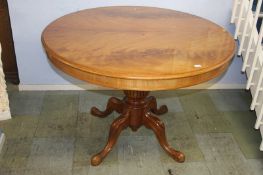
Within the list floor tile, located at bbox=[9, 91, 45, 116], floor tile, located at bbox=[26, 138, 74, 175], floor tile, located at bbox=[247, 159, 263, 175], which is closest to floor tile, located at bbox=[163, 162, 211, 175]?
floor tile, located at bbox=[247, 159, 263, 175]

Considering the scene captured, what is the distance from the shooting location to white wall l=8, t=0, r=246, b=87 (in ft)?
7.01

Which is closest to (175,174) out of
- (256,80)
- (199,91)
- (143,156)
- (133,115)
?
(143,156)

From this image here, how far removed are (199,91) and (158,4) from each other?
848 mm

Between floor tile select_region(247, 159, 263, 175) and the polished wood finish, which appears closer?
floor tile select_region(247, 159, 263, 175)

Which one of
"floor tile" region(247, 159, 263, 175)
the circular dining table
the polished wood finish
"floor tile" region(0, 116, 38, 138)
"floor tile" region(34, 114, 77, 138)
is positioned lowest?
"floor tile" region(247, 159, 263, 175)

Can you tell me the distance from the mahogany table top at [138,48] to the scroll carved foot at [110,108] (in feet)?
1.98

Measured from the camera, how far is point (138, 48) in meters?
1.40

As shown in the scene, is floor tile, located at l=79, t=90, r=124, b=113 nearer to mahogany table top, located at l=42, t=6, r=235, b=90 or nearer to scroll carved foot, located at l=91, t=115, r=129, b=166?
scroll carved foot, located at l=91, t=115, r=129, b=166

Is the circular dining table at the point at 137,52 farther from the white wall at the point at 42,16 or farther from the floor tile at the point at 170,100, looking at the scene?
the floor tile at the point at 170,100

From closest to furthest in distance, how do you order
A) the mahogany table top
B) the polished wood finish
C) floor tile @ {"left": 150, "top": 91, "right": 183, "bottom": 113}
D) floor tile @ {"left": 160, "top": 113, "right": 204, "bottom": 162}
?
1. the mahogany table top
2. floor tile @ {"left": 160, "top": 113, "right": 204, "bottom": 162}
3. the polished wood finish
4. floor tile @ {"left": 150, "top": 91, "right": 183, "bottom": 113}

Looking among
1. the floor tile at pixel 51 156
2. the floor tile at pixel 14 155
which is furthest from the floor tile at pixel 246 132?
the floor tile at pixel 14 155

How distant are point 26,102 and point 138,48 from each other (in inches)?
51.2

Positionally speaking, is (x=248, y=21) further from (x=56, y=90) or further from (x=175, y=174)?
(x=56, y=90)

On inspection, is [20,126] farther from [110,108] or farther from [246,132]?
[246,132]
